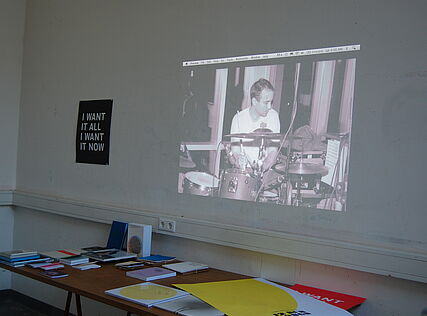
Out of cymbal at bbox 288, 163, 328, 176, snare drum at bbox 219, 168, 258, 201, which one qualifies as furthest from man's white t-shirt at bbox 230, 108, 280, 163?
cymbal at bbox 288, 163, 328, 176

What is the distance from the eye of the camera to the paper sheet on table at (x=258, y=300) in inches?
74.5

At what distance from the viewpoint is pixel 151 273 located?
257cm

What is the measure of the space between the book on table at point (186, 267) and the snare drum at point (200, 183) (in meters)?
0.43

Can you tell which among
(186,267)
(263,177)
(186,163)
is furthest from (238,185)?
(186,267)

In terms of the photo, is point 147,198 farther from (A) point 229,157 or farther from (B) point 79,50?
(B) point 79,50

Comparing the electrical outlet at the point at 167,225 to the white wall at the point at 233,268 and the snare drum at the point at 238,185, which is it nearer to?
the white wall at the point at 233,268

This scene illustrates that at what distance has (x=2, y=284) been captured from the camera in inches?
173

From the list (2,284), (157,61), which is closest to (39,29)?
(157,61)

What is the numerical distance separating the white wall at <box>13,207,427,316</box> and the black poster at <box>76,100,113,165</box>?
1.68 feet

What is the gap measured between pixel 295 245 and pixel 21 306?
2724 mm

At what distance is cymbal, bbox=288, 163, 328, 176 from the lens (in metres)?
2.54

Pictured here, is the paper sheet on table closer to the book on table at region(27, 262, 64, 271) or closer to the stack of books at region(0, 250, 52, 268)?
the book on table at region(27, 262, 64, 271)

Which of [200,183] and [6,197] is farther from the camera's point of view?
[6,197]

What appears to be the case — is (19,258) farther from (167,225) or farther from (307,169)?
(307,169)
